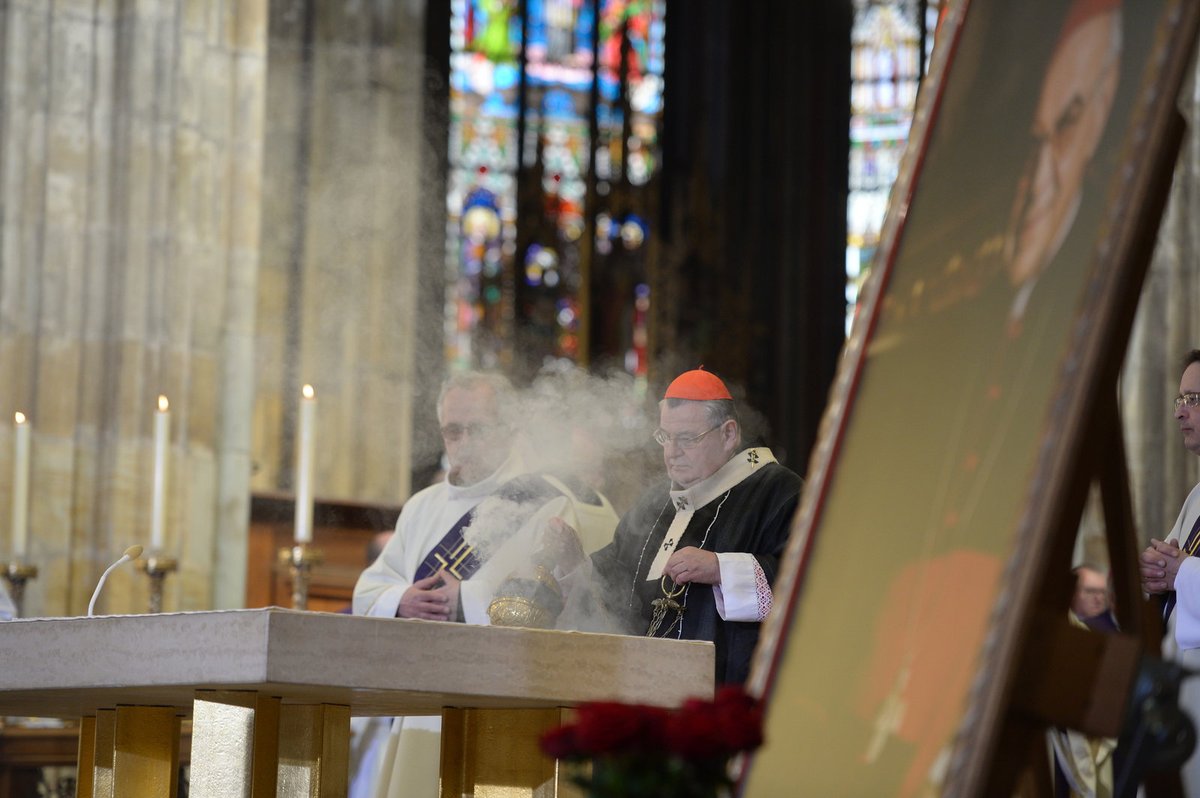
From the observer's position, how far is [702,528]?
430cm

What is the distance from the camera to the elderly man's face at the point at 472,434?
4879 mm

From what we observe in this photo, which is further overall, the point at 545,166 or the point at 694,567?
the point at 545,166

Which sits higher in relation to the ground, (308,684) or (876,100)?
(876,100)

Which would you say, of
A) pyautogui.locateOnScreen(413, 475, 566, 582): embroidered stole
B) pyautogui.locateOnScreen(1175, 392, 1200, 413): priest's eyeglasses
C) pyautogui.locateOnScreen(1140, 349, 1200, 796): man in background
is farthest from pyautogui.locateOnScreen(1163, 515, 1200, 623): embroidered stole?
pyautogui.locateOnScreen(413, 475, 566, 582): embroidered stole

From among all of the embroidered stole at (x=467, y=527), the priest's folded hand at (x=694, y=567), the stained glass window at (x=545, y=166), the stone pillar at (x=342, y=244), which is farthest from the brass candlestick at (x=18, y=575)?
the stained glass window at (x=545, y=166)

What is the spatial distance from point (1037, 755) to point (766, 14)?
12.4 metres

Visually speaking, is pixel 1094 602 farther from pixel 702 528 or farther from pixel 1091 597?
pixel 702 528

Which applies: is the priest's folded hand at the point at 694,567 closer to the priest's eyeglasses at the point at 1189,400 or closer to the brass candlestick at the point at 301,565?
the priest's eyeglasses at the point at 1189,400

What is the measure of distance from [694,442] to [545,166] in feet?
28.2

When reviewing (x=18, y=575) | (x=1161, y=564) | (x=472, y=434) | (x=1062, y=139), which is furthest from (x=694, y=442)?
(x=18, y=575)

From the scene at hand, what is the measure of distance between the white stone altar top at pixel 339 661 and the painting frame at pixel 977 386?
511 millimetres

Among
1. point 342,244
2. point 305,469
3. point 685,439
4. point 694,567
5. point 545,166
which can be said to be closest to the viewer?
point 694,567

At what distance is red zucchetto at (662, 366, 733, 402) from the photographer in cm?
428

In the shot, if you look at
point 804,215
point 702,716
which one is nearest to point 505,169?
point 804,215
